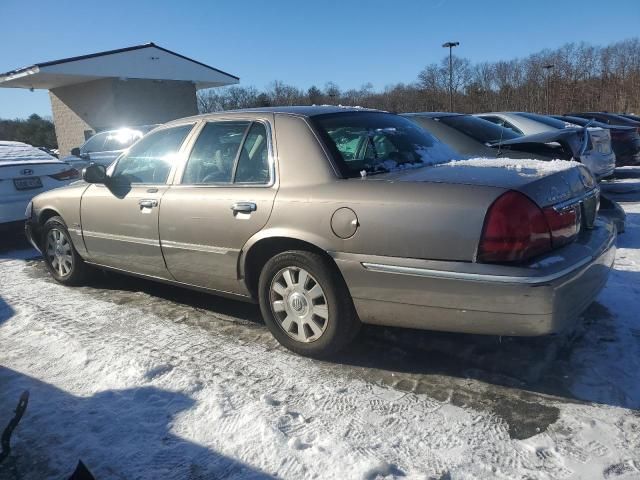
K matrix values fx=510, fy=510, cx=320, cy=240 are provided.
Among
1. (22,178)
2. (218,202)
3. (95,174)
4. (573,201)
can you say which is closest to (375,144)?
(218,202)

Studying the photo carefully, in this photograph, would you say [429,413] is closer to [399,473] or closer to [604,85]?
[399,473]

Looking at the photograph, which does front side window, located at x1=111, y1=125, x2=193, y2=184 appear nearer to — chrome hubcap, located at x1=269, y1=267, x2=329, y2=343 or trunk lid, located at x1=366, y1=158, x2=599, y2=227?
chrome hubcap, located at x1=269, y1=267, x2=329, y2=343

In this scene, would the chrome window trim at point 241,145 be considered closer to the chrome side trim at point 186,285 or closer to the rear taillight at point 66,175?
the chrome side trim at point 186,285

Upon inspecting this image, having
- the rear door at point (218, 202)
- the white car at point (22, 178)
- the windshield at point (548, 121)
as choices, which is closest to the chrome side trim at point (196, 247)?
the rear door at point (218, 202)

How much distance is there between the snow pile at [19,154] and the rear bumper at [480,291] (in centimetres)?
625

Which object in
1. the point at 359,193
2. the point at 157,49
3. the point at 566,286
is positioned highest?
the point at 157,49

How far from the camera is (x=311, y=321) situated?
3.14 meters

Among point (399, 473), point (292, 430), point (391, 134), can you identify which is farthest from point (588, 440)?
point (391, 134)

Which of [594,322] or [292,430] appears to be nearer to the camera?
[292,430]

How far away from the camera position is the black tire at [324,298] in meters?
2.96

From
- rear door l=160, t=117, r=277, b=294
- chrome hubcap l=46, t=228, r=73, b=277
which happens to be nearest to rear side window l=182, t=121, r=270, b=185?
rear door l=160, t=117, r=277, b=294

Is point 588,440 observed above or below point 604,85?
below

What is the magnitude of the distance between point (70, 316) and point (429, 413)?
3.03m

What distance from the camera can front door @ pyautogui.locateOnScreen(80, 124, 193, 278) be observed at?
3943 millimetres
